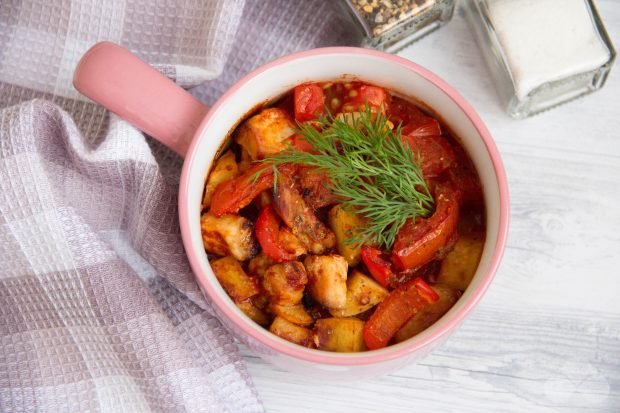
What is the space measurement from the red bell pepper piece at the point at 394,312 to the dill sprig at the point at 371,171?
0.11 m

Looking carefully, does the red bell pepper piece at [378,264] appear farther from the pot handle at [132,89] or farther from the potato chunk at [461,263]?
the pot handle at [132,89]

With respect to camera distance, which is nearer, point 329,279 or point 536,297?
point 329,279

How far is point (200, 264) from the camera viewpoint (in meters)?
1.63

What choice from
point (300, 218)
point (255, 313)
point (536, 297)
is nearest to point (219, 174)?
point (300, 218)

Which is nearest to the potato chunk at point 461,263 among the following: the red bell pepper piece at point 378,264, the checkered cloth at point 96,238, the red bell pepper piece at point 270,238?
the red bell pepper piece at point 378,264

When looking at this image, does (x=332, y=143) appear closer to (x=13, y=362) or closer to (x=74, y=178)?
(x=74, y=178)

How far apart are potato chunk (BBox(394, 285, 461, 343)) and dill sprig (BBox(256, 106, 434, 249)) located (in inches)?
6.3

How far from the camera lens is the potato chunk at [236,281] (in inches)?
67.6

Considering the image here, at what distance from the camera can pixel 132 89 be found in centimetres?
164

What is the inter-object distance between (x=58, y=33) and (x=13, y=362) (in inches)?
33.7

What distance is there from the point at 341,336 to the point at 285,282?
0.17 m

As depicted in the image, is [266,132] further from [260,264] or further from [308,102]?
[260,264]

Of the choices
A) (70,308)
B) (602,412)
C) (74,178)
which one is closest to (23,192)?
(74,178)

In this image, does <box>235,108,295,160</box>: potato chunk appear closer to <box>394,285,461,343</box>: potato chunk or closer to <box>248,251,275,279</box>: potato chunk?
<box>248,251,275,279</box>: potato chunk
